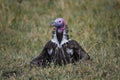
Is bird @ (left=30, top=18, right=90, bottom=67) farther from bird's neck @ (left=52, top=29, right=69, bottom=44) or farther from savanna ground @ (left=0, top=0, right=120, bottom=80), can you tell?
savanna ground @ (left=0, top=0, right=120, bottom=80)

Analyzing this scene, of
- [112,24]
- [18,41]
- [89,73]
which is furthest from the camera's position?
[112,24]

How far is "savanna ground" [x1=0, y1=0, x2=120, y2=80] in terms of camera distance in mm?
8086

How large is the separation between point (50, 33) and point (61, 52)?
9.06 ft

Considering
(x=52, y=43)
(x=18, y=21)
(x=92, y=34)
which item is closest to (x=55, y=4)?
(x=18, y=21)

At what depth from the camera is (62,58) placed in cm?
856

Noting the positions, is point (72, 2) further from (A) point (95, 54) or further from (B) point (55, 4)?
(A) point (95, 54)

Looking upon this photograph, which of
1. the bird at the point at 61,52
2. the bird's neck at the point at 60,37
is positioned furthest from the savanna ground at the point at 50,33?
the bird's neck at the point at 60,37

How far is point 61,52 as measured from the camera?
336 inches

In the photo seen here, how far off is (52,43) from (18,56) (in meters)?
0.95

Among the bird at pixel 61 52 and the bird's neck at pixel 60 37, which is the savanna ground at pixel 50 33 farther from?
the bird's neck at pixel 60 37

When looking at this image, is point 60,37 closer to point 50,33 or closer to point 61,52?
point 61,52

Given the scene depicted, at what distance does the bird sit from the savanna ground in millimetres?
210

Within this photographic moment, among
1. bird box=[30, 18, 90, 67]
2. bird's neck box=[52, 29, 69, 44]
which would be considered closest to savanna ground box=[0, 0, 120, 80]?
bird box=[30, 18, 90, 67]

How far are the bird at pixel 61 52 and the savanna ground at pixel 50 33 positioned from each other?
8.2 inches
